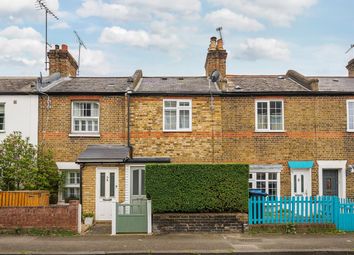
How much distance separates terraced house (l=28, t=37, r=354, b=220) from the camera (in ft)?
69.9

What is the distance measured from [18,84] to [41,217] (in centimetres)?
934

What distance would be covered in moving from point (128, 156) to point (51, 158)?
3.64m

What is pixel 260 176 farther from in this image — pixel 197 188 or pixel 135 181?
pixel 197 188

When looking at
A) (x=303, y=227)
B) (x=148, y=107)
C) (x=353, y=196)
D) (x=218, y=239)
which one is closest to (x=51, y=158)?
(x=148, y=107)

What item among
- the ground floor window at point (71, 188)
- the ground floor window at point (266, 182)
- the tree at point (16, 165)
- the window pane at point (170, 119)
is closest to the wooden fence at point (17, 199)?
the tree at point (16, 165)

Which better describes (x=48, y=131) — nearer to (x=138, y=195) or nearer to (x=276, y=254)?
(x=138, y=195)

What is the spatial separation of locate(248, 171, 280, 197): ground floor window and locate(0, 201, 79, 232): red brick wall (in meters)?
9.03

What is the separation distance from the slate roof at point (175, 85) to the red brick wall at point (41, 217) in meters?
7.89

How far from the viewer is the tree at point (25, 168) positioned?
62.0ft

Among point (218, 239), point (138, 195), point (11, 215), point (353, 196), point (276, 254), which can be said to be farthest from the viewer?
point (353, 196)

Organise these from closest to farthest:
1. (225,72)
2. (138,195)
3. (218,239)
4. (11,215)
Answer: (218,239) < (11,215) < (138,195) < (225,72)

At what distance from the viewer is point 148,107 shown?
21.5 meters

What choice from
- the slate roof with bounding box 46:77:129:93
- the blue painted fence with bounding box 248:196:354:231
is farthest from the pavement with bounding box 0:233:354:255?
the slate roof with bounding box 46:77:129:93

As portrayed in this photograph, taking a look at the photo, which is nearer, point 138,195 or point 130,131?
point 138,195
